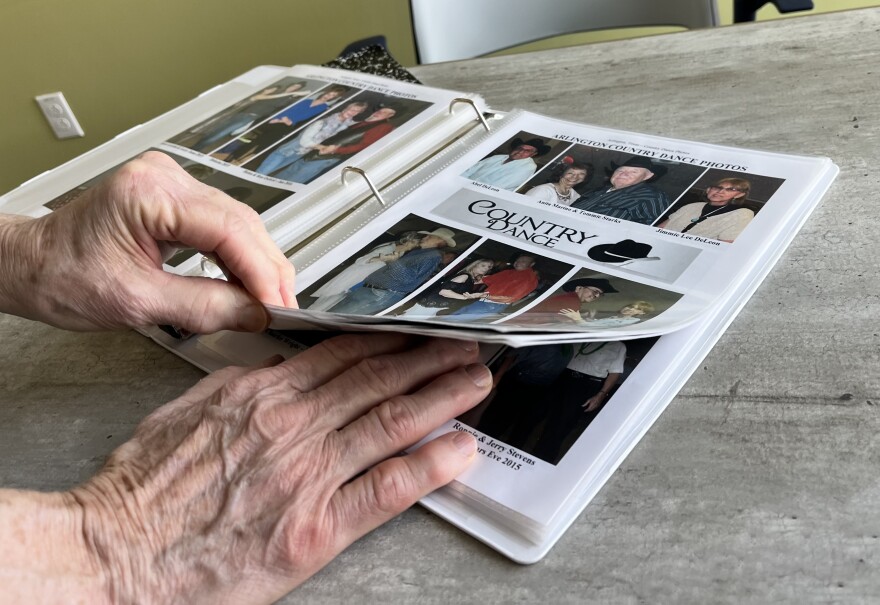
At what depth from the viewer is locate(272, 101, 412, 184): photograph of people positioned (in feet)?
2.39

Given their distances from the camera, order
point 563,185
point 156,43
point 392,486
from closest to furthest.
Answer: point 392,486, point 563,185, point 156,43

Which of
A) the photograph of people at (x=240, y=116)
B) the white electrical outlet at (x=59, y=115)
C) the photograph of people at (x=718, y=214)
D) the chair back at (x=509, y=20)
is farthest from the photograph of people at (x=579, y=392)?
the white electrical outlet at (x=59, y=115)

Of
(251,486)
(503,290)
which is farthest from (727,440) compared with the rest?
(251,486)

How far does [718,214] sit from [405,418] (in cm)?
32

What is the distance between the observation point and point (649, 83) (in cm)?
82

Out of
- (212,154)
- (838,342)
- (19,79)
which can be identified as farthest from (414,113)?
(19,79)

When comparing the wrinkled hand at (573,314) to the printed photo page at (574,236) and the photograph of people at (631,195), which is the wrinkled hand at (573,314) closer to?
the printed photo page at (574,236)

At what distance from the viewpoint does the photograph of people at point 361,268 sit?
575mm

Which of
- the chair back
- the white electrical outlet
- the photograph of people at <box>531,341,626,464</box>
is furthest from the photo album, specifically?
the white electrical outlet

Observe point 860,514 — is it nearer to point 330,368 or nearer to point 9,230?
point 330,368

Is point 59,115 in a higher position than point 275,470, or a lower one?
higher

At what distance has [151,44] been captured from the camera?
5.37 feet

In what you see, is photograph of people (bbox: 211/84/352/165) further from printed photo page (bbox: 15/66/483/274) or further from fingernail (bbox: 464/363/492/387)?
fingernail (bbox: 464/363/492/387)

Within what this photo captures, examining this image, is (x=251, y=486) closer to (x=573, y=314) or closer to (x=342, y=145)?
(x=573, y=314)
